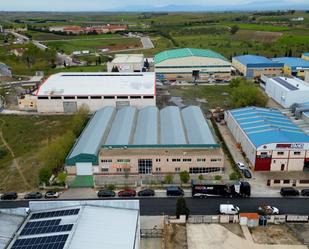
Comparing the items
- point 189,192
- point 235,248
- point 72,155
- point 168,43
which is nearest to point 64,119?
point 72,155

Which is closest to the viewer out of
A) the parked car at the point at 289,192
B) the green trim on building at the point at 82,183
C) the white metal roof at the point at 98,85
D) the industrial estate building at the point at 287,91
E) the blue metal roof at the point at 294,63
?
the parked car at the point at 289,192

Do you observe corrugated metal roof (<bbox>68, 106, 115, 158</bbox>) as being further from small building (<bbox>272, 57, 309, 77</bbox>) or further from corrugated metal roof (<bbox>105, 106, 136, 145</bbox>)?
small building (<bbox>272, 57, 309, 77</bbox>)

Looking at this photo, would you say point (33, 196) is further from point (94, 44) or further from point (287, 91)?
point (94, 44)

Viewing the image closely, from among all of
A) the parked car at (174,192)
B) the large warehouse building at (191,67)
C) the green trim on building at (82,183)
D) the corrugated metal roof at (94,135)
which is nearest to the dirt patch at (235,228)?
the parked car at (174,192)

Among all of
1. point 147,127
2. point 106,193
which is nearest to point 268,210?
point 106,193

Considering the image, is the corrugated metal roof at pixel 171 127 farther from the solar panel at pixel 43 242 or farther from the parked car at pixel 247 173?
the solar panel at pixel 43 242

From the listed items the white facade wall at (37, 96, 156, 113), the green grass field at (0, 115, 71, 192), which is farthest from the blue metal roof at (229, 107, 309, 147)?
the green grass field at (0, 115, 71, 192)
